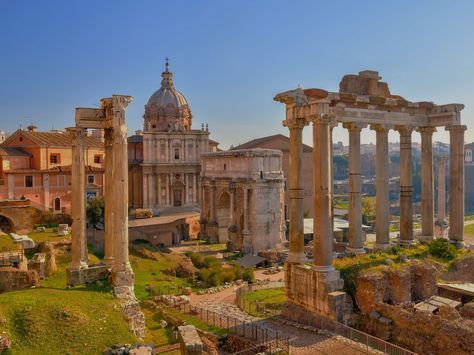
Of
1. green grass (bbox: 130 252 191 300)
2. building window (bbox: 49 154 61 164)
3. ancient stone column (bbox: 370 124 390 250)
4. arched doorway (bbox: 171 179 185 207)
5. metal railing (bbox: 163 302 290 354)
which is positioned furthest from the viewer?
arched doorway (bbox: 171 179 185 207)

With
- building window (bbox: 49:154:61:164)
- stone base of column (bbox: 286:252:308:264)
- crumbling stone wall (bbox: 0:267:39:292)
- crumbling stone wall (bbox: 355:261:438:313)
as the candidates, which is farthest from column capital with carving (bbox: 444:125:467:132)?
building window (bbox: 49:154:61:164)

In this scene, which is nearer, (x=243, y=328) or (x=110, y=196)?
(x=243, y=328)

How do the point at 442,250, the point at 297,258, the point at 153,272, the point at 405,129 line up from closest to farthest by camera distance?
the point at 297,258 → the point at 442,250 → the point at 405,129 → the point at 153,272

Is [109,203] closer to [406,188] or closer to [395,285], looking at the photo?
[395,285]

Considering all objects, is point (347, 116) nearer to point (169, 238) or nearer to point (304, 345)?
point (304, 345)

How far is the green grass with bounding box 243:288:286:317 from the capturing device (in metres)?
18.9

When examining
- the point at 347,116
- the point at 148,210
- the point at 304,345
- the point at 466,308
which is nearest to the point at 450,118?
the point at 347,116

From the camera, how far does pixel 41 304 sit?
1437 cm

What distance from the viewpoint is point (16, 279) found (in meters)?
17.2

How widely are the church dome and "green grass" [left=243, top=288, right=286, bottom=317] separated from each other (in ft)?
105

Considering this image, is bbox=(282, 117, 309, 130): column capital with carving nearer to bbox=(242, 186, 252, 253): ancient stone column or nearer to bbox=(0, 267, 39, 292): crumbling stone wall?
bbox=(0, 267, 39, 292): crumbling stone wall

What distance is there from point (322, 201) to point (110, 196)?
25.8ft

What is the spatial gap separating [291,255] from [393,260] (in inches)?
152

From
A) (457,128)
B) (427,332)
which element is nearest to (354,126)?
(457,128)
